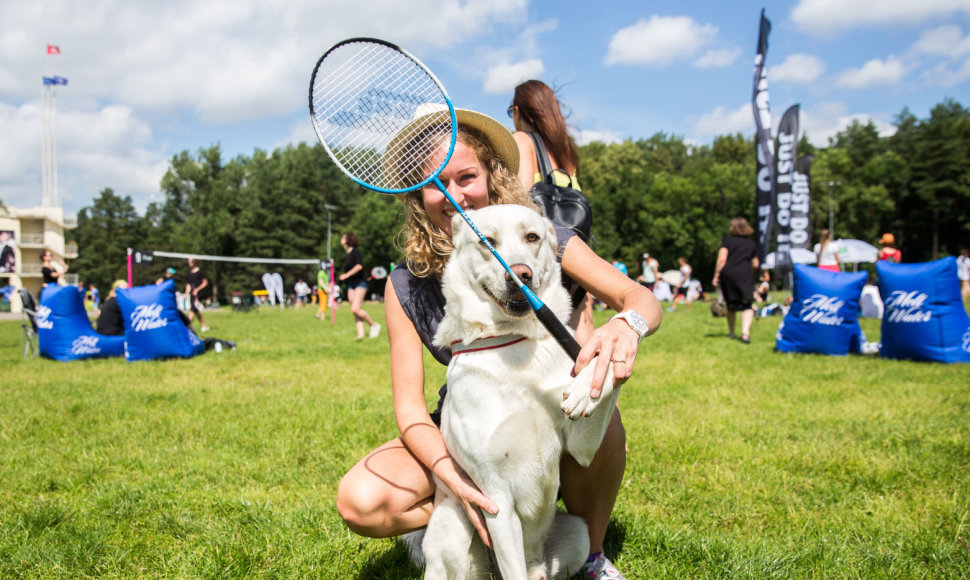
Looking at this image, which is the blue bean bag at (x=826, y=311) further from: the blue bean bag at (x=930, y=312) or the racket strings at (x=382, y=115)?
the racket strings at (x=382, y=115)

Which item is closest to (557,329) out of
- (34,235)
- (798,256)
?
(798,256)

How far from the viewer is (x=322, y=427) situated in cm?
508

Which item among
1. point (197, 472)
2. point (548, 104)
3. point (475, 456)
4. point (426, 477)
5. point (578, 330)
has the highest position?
point (548, 104)

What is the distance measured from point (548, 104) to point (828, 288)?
673 centimetres

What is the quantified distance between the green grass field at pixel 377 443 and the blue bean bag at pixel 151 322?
132 centimetres

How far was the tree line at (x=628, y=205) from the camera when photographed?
165 ft

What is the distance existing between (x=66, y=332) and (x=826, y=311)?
11.7 m

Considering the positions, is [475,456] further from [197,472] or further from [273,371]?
[273,371]

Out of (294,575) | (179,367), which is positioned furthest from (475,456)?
(179,367)

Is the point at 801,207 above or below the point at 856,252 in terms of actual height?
above

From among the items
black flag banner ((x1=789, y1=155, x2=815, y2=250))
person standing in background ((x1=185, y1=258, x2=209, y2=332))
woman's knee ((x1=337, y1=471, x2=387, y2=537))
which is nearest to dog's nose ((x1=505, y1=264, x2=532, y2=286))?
woman's knee ((x1=337, y1=471, x2=387, y2=537))

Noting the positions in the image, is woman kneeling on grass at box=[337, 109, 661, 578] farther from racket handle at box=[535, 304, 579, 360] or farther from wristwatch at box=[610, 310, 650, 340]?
racket handle at box=[535, 304, 579, 360]

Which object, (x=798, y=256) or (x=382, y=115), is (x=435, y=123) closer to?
(x=382, y=115)

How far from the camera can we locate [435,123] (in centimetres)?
244
